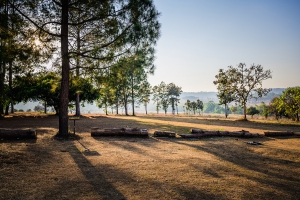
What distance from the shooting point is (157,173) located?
18.5 feet

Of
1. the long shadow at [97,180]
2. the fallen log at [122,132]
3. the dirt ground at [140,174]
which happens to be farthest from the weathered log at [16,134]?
the long shadow at [97,180]

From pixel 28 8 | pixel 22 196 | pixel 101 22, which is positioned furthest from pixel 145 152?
pixel 28 8

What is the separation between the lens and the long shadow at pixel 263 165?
511cm

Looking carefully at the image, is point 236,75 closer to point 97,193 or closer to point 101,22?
point 101,22

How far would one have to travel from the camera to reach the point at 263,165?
690 centimetres

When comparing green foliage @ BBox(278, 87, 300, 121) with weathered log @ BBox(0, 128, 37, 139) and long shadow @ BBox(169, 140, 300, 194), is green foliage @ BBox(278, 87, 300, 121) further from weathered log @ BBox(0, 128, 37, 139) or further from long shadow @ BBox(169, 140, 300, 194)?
weathered log @ BBox(0, 128, 37, 139)

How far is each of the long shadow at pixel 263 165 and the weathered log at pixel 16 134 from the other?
364 inches

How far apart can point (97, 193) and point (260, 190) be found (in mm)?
4034

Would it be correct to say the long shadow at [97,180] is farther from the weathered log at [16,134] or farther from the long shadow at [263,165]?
the weathered log at [16,134]

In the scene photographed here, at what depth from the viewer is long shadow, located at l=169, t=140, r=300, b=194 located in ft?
16.8

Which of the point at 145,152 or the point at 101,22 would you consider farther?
the point at 101,22

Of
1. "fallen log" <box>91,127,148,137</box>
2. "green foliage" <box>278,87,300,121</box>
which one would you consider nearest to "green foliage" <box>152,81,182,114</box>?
"green foliage" <box>278,87,300,121</box>

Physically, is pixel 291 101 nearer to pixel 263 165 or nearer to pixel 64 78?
pixel 263 165

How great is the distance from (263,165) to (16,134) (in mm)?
11598
